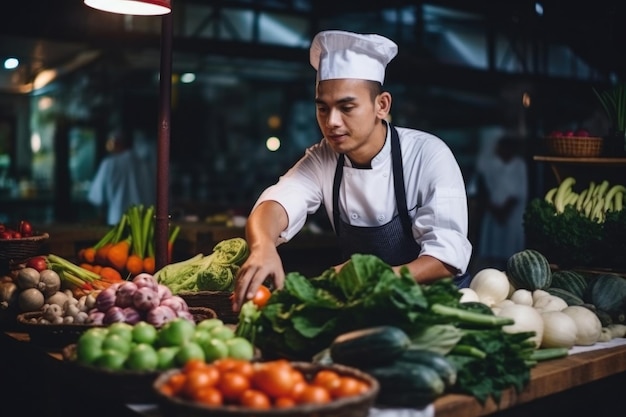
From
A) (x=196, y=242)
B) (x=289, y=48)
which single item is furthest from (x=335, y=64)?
(x=289, y=48)

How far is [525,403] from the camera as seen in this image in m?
2.92

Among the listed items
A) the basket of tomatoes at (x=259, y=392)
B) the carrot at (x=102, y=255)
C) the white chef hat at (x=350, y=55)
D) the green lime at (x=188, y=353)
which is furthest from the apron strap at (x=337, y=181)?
the carrot at (x=102, y=255)

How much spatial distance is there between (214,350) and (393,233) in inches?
59.6

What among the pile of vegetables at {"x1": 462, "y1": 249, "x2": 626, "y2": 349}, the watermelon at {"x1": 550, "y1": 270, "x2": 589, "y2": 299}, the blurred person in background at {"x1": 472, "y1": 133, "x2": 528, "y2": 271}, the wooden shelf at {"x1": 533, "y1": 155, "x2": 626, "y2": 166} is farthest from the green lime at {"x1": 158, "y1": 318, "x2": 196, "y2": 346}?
the blurred person in background at {"x1": 472, "y1": 133, "x2": 528, "y2": 271}

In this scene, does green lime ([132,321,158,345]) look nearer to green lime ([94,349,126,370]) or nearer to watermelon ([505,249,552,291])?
green lime ([94,349,126,370])

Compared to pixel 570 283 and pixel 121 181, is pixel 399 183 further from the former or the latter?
pixel 121 181

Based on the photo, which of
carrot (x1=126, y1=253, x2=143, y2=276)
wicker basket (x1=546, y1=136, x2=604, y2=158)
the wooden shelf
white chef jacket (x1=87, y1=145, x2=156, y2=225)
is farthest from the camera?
white chef jacket (x1=87, y1=145, x2=156, y2=225)

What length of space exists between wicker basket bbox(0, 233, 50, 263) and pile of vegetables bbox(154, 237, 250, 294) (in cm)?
72

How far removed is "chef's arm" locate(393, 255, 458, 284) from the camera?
322 cm

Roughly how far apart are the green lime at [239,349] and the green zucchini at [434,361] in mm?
500

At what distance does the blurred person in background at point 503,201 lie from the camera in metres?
10.2

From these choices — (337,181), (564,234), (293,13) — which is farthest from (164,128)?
(293,13)

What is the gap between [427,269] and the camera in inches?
128

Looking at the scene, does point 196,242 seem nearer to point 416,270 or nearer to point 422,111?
point 416,270
